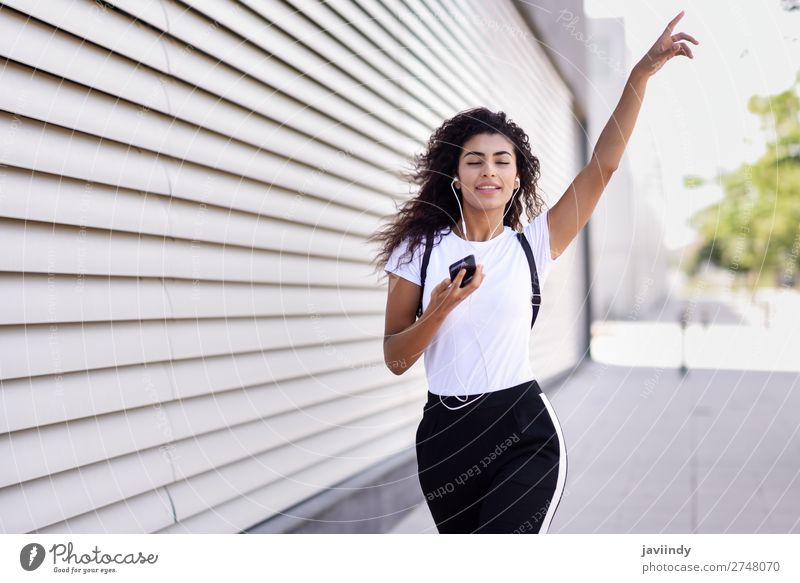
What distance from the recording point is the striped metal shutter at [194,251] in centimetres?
238

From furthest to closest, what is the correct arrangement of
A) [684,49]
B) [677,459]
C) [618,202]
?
[618,202] < [677,459] < [684,49]

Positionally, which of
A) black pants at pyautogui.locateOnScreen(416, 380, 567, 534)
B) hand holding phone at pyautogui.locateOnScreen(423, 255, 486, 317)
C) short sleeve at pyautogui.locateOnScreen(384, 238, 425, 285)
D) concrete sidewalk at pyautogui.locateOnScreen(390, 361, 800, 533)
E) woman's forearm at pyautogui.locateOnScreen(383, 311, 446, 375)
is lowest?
concrete sidewalk at pyautogui.locateOnScreen(390, 361, 800, 533)

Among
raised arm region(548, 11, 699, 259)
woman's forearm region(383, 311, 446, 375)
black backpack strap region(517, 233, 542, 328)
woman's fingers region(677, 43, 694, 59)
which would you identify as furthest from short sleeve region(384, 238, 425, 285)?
woman's fingers region(677, 43, 694, 59)

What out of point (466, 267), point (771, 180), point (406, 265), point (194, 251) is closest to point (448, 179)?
point (406, 265)

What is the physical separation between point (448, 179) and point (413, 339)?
26.3 inches

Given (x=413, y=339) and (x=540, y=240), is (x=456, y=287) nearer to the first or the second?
A: (x=413, y=339)

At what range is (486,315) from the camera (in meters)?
2.59

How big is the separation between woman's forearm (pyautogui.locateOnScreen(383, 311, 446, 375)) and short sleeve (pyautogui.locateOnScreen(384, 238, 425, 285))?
14cm

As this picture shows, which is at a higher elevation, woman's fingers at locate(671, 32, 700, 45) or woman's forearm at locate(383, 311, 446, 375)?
woman's fingers at locate(671, 32, 700, 45)

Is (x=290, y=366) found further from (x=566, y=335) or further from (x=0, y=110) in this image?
(x=566, y=335)

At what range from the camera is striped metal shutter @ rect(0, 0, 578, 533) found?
2375 millimetres

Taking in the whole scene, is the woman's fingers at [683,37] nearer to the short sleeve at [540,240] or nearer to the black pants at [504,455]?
the short sleeve at [540,240]

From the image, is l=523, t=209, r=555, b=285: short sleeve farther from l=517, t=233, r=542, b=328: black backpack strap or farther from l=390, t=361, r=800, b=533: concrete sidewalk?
l=390, t=361, r=800, b=533: concrete sidewalk

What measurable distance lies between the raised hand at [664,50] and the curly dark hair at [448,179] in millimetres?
441
